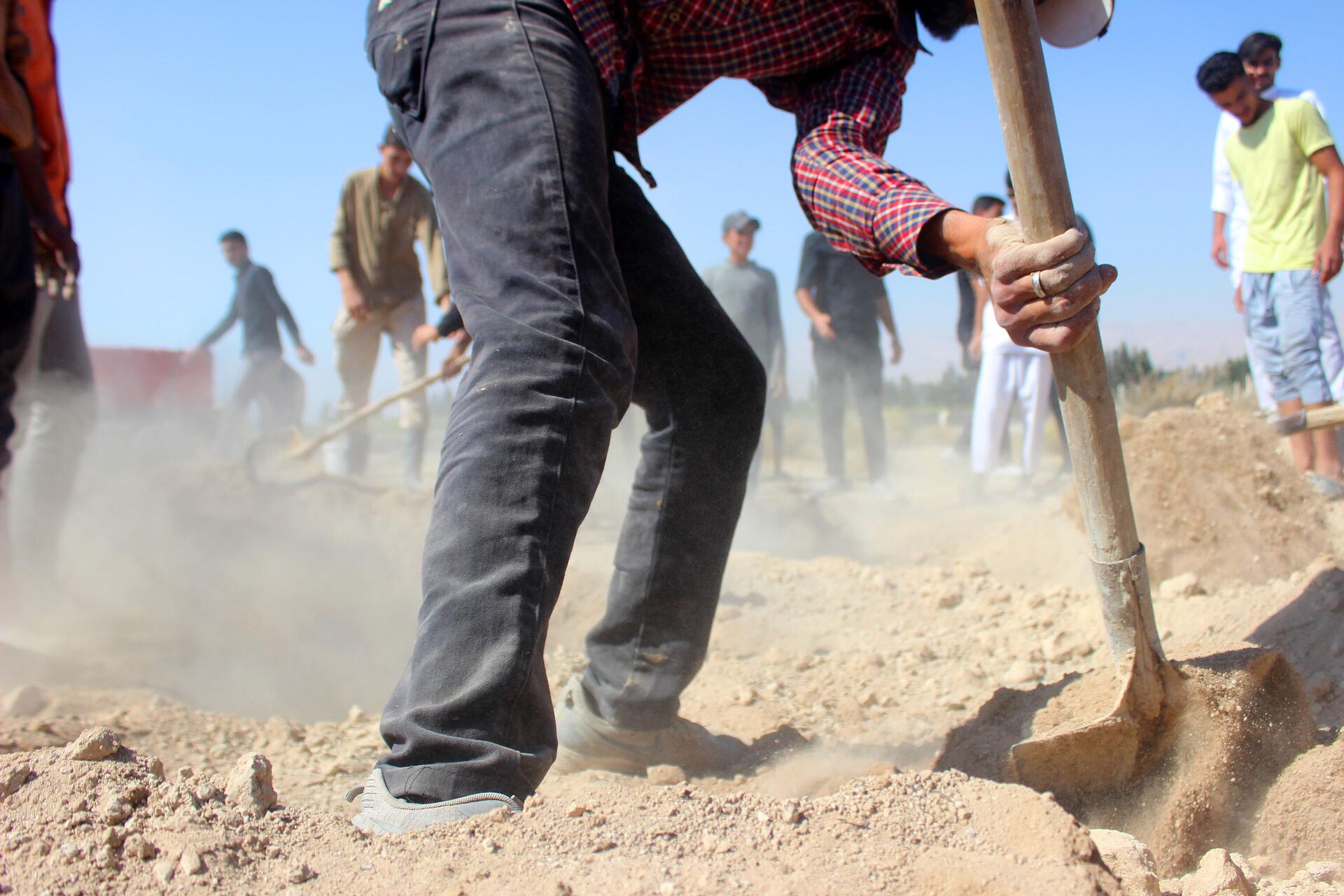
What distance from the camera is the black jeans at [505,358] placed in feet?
3.59

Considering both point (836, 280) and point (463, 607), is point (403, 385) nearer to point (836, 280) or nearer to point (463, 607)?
point (836, 280)

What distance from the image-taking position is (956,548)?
4957mm

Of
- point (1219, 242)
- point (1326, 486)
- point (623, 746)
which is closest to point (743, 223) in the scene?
point (1219, 242)

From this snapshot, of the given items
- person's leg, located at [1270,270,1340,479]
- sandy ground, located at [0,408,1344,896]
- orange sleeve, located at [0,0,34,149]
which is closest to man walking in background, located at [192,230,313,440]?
sandy ground, located at [0,408,1344,896]

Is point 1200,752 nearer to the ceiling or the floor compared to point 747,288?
nearer to the floor

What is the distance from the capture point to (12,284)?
2371 mm

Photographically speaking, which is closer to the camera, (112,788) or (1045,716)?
(112,788)

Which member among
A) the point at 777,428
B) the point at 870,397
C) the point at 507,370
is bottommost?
the point at 777,428

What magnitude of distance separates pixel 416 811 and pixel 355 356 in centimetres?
567

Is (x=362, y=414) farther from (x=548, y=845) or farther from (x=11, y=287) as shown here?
(x=548, y=845)

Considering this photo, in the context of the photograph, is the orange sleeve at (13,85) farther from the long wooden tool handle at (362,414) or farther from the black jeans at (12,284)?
the long wooden tool handle at (362,414)

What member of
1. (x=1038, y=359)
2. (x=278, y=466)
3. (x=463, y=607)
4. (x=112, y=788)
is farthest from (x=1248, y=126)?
(x=278, y=466)

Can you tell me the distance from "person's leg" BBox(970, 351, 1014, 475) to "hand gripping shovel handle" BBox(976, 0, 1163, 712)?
497 cm

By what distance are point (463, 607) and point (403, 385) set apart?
5422 millimetres
